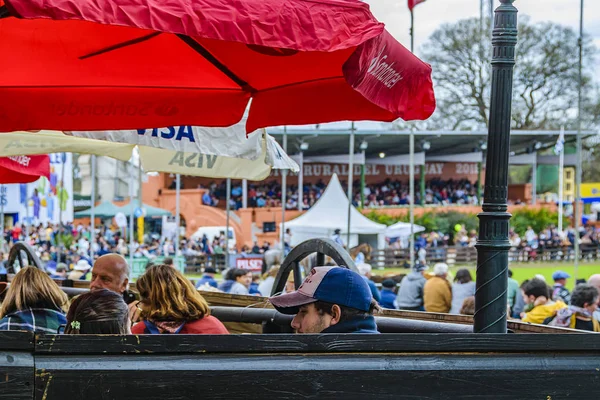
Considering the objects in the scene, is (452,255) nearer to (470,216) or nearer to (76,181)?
(470,216)

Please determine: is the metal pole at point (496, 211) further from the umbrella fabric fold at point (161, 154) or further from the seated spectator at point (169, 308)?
the umbrella fabric fold at point (161, 154)

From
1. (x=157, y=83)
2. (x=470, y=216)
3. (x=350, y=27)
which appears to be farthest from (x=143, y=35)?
(x=470, y=216)

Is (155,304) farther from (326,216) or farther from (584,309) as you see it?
(326,216)

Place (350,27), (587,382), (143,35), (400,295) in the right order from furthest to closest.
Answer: (400,295)
(143,35)
(350,27)
(587,382)

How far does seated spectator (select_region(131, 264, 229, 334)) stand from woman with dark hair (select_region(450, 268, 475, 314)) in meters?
7.77

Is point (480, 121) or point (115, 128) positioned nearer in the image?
point (115, 128)

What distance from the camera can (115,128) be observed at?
5.55 meters

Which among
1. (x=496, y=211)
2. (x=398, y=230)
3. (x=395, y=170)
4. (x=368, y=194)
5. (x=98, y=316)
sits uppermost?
Answer: (x=395, y=170)

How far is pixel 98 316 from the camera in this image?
3943 millimetres

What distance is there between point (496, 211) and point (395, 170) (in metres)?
60.8

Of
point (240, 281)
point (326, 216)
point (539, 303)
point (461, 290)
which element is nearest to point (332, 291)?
point (539, 303)

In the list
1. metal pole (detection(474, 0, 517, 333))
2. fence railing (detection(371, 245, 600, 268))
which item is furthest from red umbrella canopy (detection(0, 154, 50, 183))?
fence railing (detection(371, 245, 600, 268))

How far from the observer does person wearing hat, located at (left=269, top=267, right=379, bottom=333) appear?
11.6 feet

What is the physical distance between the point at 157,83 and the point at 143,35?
41 centimetres
